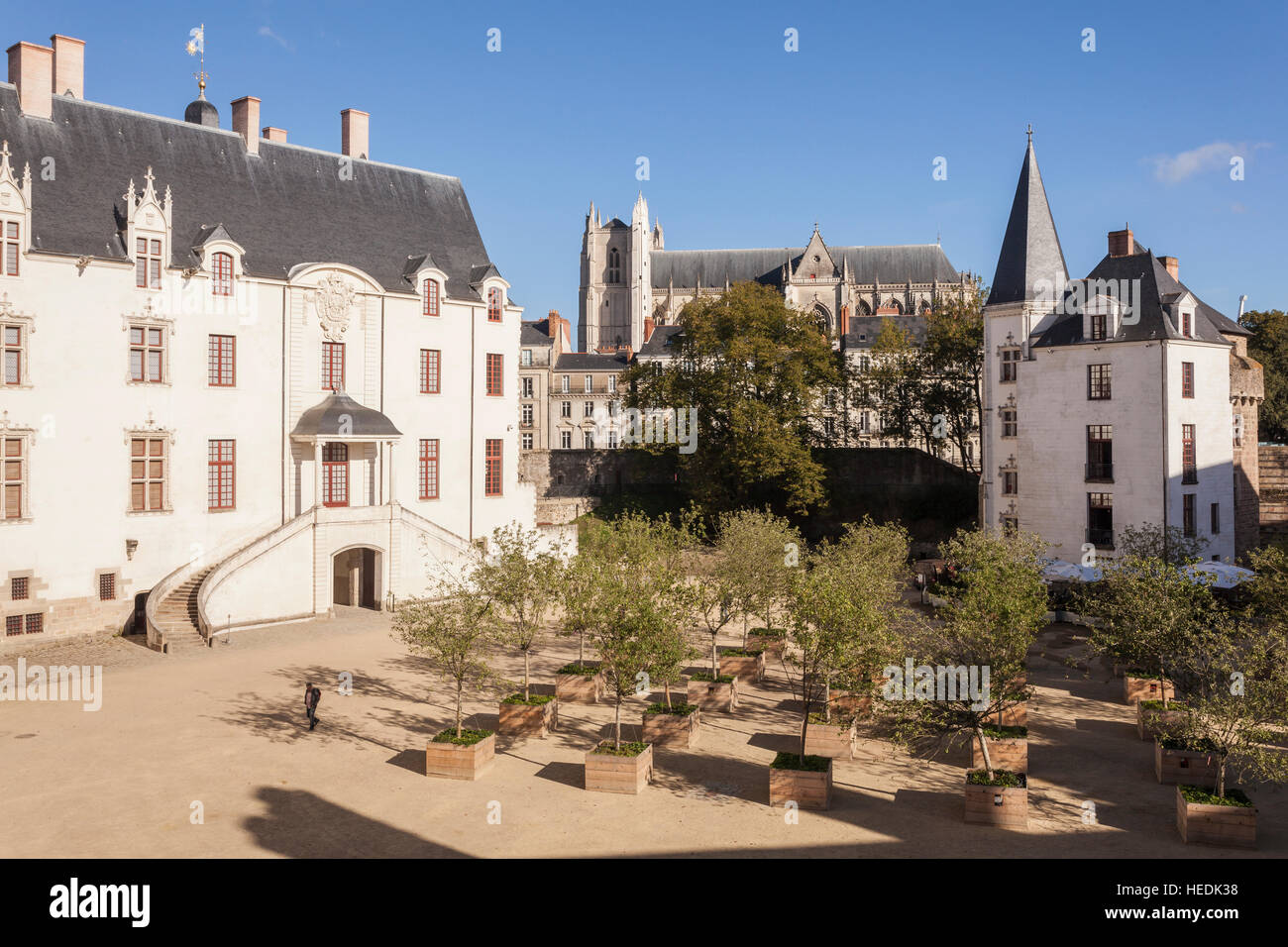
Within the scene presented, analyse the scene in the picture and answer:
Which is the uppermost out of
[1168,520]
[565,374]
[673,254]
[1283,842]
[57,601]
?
[673,254]

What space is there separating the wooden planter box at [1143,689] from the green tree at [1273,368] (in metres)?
41.6

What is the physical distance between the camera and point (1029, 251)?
43719 mm

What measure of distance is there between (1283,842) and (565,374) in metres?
65.5

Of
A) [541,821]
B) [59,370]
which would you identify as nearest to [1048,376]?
[541,821]

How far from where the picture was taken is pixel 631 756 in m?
18.9

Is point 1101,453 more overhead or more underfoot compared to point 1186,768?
more overhead

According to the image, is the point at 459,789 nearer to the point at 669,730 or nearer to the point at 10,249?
the point at 669,730

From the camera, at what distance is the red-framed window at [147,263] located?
33875 millimetres

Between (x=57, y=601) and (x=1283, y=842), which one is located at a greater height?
(x=57, y=601)

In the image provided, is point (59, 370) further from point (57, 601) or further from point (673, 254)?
point (673, 254)

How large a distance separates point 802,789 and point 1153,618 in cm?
857

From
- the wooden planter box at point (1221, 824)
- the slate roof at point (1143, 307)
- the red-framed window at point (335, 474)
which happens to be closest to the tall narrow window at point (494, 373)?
the red-framed window at point (335, 474)

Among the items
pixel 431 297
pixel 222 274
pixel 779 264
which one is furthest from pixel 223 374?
pixel 779 264
